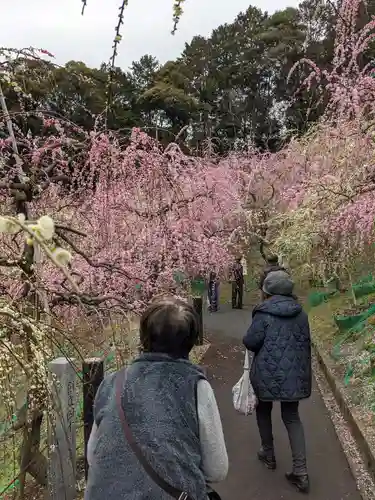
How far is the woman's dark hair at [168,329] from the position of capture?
1.64m

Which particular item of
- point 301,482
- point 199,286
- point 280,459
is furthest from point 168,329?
point 199,286

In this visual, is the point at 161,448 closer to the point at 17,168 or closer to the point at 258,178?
the point at 17,168

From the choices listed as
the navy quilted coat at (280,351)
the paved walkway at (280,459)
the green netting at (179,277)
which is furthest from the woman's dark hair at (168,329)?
the green netting at (179,277)

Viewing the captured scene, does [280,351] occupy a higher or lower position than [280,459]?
higher

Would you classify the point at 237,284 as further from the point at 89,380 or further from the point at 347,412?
A: the point at 89,380

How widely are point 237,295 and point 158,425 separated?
9982 mm

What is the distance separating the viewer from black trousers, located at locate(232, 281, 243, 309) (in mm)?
11266

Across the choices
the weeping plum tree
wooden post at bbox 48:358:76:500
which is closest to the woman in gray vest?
the weeping plum tree

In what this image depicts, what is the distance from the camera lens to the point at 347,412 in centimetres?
449

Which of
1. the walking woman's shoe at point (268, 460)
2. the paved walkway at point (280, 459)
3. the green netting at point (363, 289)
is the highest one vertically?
the green netting at point (363, 289)

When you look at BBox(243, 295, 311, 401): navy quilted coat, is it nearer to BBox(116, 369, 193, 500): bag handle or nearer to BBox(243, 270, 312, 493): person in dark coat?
BBox(243, 270, 312, 493): person in dark coat

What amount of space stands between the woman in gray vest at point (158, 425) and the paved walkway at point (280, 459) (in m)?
1.99

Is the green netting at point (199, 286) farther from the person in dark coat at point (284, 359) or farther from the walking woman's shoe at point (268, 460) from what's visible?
the person in dark coat at point (284, 359)

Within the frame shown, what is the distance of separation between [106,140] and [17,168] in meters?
1.92
